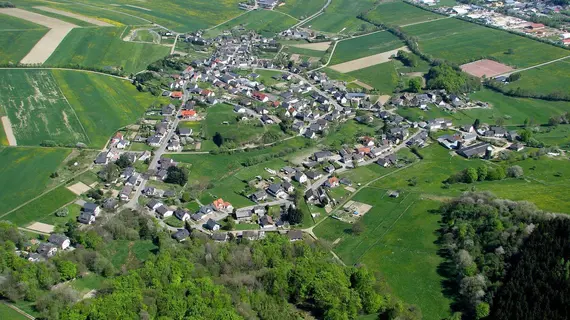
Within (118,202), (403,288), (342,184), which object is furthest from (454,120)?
(118,202)

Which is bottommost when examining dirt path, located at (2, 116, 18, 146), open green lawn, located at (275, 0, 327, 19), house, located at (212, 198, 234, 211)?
open green lawn, located at (275, 0, 327, 19)

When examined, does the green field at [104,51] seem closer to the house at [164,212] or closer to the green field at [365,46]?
the green field at [365,46]

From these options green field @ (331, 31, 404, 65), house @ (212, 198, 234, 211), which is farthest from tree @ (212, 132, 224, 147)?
green field @ (331, 31, 404, 65)

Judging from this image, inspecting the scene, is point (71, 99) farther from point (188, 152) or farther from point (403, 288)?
point (403, 288)

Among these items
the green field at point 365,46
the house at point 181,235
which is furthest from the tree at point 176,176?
the green field at point 365,46

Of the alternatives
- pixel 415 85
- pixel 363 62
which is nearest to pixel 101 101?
pixel 363 62

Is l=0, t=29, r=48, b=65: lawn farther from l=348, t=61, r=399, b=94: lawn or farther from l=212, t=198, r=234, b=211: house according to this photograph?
l=348, t=61, r=399, b=94: lawn
